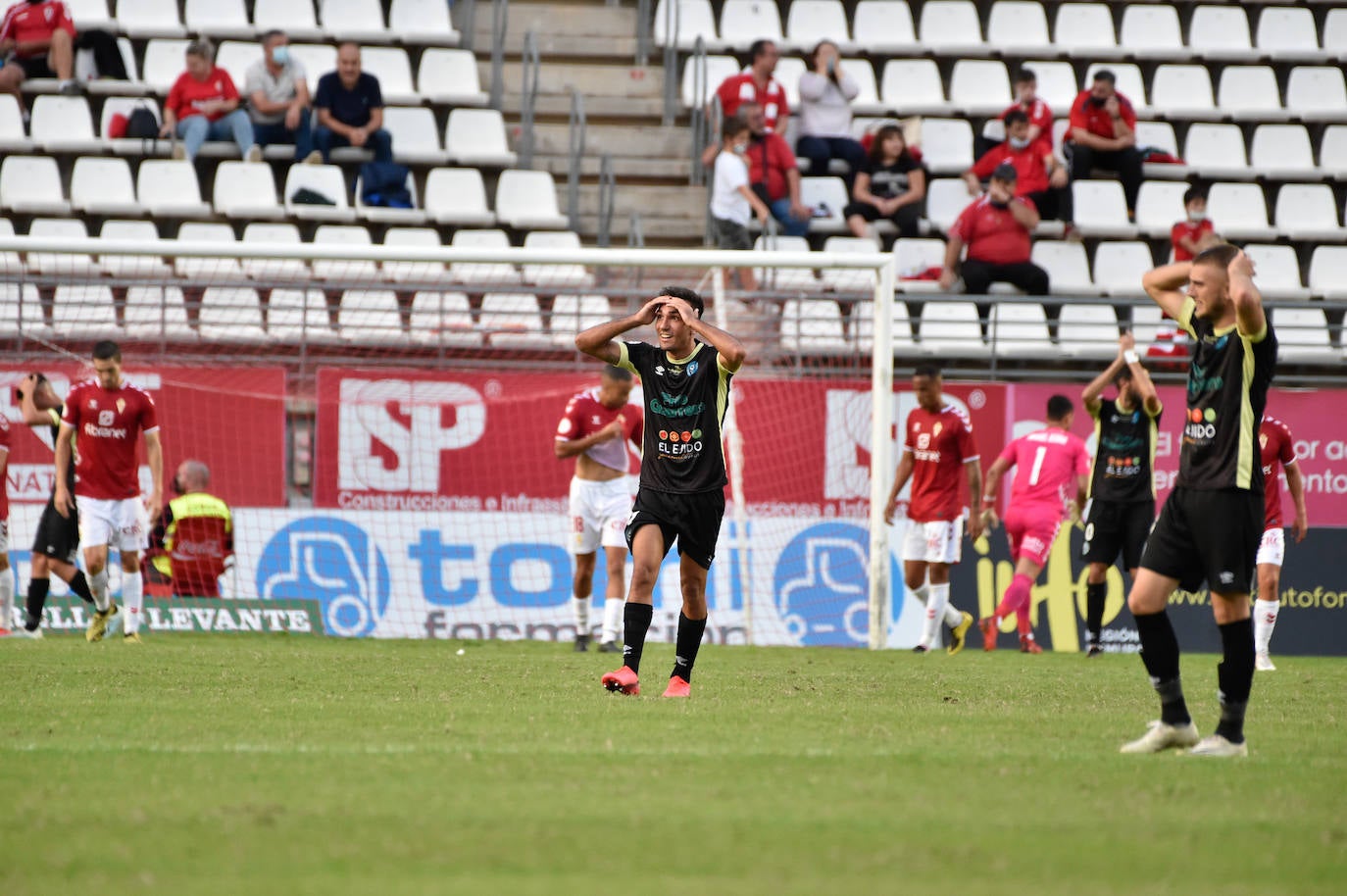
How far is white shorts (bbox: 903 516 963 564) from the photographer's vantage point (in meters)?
15.2

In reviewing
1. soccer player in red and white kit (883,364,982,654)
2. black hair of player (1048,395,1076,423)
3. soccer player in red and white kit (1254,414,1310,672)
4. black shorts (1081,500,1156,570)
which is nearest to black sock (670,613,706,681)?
soccer player in red and white kit (883,364,982,654)

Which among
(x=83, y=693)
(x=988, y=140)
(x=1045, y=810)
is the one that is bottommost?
(x=83, y=693)

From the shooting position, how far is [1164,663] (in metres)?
7.23

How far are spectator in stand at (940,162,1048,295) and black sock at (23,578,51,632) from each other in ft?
35.6

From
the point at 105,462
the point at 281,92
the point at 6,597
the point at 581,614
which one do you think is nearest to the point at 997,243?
the point at 581,614

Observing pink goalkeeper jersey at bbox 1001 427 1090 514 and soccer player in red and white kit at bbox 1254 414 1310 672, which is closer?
soccer player in red and white kit at bbox 1254 414 1310 672

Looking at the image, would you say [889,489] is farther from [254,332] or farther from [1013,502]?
[254,332]

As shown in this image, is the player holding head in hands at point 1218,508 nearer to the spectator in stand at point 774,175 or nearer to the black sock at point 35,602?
the black sock at point 35,602

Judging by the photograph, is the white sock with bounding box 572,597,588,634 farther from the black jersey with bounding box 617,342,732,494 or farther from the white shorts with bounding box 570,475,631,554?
the black jersey with bounding box 617,342,732,494

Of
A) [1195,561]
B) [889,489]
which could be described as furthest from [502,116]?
[1195,561]

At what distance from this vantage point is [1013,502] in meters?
15.5

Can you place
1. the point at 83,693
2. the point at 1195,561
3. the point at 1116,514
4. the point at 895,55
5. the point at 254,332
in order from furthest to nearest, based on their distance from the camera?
the point at 895,55
the point at 254,332
the point at 1116,514
the point at 83,693
the point at 1195,561

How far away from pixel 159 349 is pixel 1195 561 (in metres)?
12.9

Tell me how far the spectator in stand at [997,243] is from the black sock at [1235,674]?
12.9 metres
